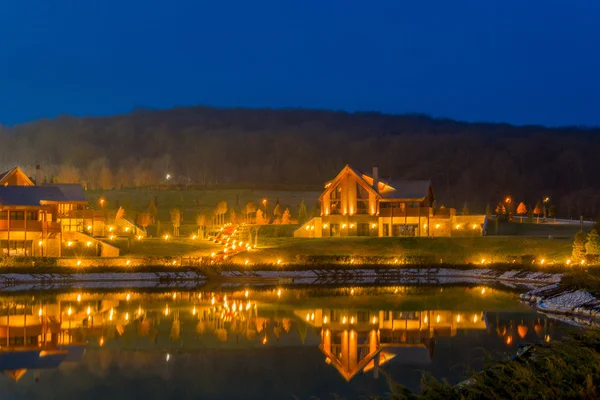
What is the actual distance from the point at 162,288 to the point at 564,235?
35361mm

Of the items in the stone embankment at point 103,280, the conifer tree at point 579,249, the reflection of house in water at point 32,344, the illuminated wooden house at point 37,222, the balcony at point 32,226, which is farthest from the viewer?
the illuminated wooden house at point 37,222

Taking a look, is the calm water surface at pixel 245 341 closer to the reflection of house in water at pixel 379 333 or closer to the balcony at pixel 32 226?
the reflection of house in water at pixel 379 333

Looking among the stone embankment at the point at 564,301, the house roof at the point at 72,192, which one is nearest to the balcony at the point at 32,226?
the house roof at the point at 72,192

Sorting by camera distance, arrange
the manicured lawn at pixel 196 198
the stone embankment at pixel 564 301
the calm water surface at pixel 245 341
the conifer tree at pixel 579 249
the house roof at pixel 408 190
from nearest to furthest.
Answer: the calm water surface at pixel 245 341 < the stone embankment at pixel 564 301 < the conifer tree at pixel 579 249 < the house roof at pixel 408 190 < the manicured lawn at pixel 196 198

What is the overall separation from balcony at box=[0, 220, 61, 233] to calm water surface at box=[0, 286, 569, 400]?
14498mm

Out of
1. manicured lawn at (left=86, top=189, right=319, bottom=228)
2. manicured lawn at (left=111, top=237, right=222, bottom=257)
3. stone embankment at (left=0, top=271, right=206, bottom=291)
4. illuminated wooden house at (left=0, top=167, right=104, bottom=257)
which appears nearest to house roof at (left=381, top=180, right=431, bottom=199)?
manicured lawn at (left=111, top=237, right=222, bottom=257)

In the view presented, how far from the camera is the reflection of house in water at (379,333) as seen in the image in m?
23.2

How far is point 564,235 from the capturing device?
213 feet

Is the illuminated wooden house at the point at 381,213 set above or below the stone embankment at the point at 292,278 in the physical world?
above

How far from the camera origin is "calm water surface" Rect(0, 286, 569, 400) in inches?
782

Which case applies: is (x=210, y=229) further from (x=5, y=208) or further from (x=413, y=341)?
(x=413, y=341)

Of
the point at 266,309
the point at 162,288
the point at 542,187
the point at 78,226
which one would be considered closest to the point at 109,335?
the point at 266,309

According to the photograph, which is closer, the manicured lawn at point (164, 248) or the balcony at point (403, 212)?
the manicured lawn at point (164, 248)

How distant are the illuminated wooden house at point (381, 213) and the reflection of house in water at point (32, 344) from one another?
37.8 meters
